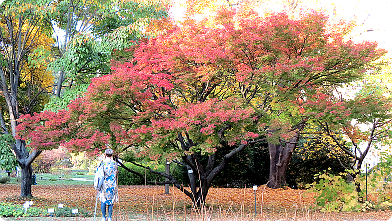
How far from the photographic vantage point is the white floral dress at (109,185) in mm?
6285

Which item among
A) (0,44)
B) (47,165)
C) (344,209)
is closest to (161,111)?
(344,209)

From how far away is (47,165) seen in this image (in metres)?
31.5

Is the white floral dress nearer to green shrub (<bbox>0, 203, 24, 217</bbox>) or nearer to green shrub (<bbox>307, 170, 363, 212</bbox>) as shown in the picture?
green shrub (<bbox>0, 203, 24, 217</bbox>)

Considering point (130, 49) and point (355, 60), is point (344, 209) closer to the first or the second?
point (355, 60)

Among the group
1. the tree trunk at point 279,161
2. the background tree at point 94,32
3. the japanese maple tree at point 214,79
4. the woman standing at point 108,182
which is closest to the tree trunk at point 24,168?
the background tree at point 94,32

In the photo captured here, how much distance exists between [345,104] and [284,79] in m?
1.81

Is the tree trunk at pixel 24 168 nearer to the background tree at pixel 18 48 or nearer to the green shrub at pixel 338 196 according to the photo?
the background tree at pixel 18 48

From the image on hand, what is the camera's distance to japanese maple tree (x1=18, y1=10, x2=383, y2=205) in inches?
344

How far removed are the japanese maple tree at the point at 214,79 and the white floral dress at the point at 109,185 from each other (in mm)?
2438

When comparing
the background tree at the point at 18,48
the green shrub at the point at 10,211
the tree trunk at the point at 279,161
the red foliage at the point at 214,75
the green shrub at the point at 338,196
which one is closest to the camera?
the green shrub at the point at 10,211

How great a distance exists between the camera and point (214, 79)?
10.4 meters

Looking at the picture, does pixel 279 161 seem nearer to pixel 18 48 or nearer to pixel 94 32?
pixel 94 32

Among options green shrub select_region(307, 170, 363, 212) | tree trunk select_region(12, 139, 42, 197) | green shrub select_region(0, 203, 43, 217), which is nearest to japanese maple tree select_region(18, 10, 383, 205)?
green shrub select_region(0, 203, 43, 217)

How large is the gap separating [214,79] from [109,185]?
16.2 ft
